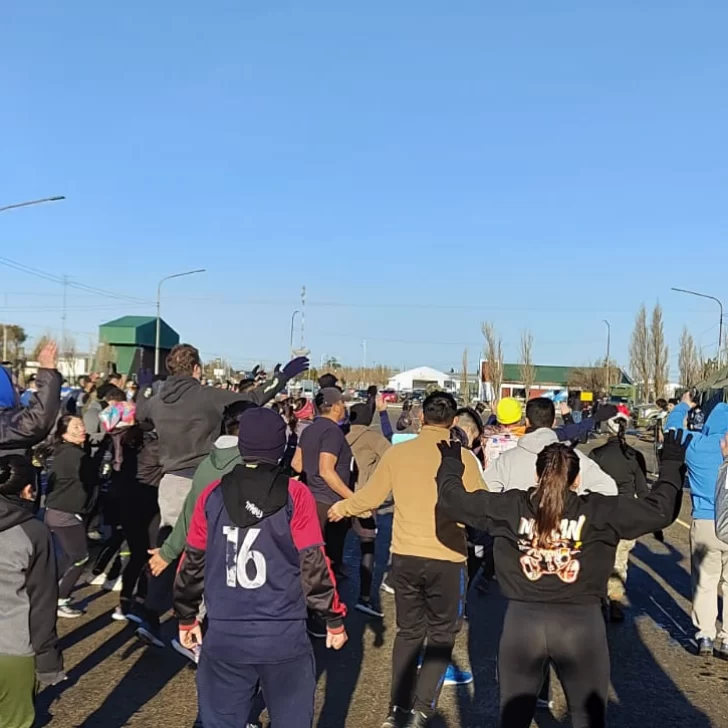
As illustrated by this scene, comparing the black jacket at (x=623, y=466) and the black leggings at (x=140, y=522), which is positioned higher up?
the black jacket at (x=623, y=466)

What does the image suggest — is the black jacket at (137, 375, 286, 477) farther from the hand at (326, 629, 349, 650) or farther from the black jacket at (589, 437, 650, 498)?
the black jacket at (589, 437, 650, 498)

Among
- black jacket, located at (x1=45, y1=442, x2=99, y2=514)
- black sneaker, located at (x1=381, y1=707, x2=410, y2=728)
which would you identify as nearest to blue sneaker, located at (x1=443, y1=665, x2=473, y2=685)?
black sneaker, located at (x1=381, y1=707, x2=410, y2=728)

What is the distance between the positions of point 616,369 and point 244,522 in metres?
70.2

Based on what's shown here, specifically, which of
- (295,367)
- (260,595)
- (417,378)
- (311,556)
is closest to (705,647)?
(295,367)

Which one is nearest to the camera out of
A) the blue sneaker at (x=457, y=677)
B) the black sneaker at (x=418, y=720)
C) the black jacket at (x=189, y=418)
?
the black sneaker at (x=418, y=720)

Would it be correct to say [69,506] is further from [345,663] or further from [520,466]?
[520,466]

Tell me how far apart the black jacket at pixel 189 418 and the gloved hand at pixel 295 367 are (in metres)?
0.15

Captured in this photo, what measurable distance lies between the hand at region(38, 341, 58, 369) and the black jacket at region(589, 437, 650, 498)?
4743mm

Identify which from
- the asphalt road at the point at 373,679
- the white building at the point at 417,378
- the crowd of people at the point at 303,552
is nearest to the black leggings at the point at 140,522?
the crowd of people at the point at 303,552

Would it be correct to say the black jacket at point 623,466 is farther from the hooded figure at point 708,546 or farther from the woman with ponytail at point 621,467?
the hooded figure at point 708,546

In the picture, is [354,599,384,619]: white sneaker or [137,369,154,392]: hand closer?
[137,369,154,392]: hand

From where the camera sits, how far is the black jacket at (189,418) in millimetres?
6301

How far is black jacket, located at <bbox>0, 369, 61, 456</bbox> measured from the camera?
13.7 ft

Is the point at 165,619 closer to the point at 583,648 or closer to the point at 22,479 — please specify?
the point at 22,479
